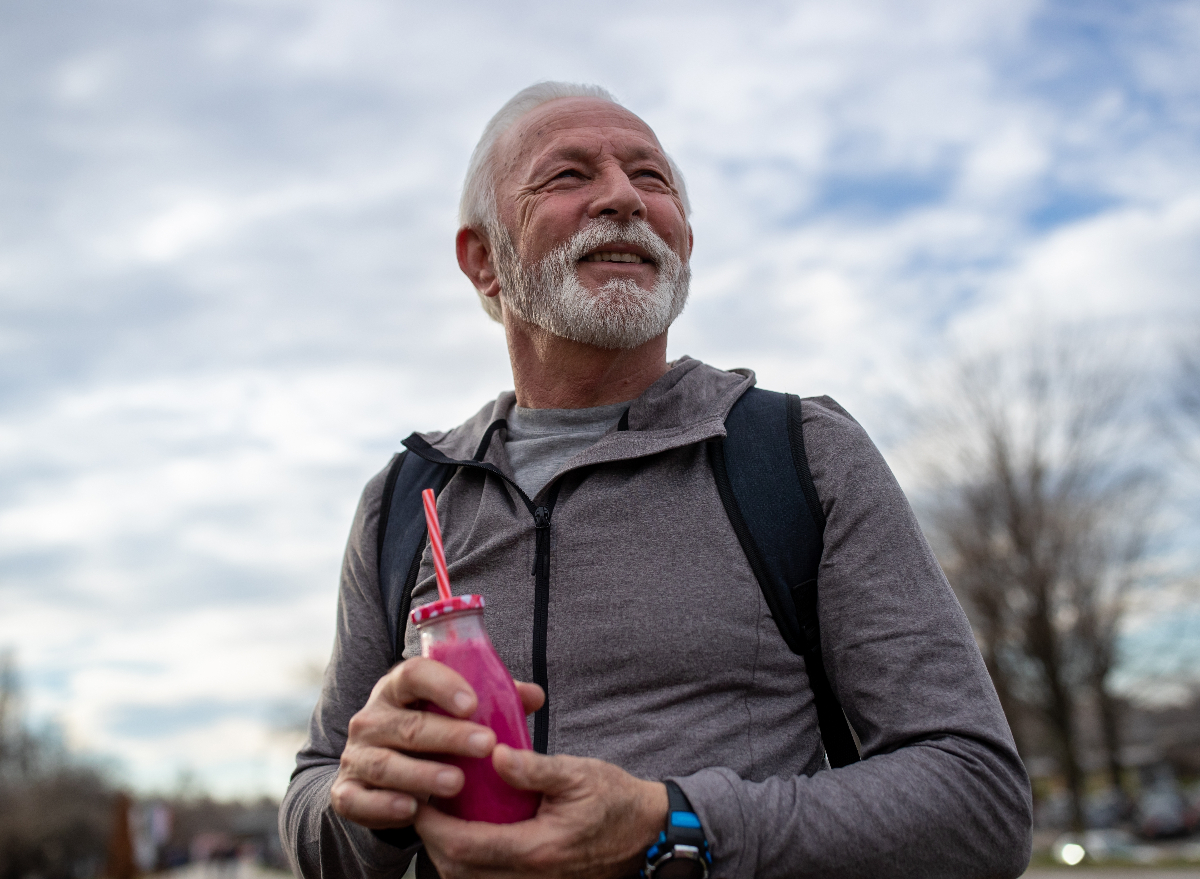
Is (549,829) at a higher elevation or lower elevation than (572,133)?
lower

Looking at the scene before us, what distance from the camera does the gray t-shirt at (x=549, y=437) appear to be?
2.35m

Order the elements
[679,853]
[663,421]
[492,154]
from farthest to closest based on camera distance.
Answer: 1. [492,154]
2. [663,421]
3. [679,853]

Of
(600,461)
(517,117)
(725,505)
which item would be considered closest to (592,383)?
(600,461)

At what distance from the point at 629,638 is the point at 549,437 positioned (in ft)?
2.21

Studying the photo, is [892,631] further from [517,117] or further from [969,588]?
[969,588]

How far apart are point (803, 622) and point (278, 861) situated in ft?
195

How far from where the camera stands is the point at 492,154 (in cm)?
274

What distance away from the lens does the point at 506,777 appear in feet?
4.42

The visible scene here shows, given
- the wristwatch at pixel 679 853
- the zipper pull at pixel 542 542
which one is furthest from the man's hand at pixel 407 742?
the zipper pull at pixel 542 542

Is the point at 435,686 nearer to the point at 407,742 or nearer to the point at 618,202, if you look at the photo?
the point at 407,742

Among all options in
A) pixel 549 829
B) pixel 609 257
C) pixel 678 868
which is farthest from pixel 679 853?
pixel 609 257

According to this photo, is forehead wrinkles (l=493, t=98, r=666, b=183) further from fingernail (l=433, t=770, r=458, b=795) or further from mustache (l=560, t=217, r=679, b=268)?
fingernail (l=433, t=770, r=458, b=795)

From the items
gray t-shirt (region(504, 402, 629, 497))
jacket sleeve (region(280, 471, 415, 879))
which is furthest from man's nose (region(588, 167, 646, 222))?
jacket sleeve (region(280, 471, 415, 879))

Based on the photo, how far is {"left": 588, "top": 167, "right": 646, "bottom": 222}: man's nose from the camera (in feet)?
7.74
